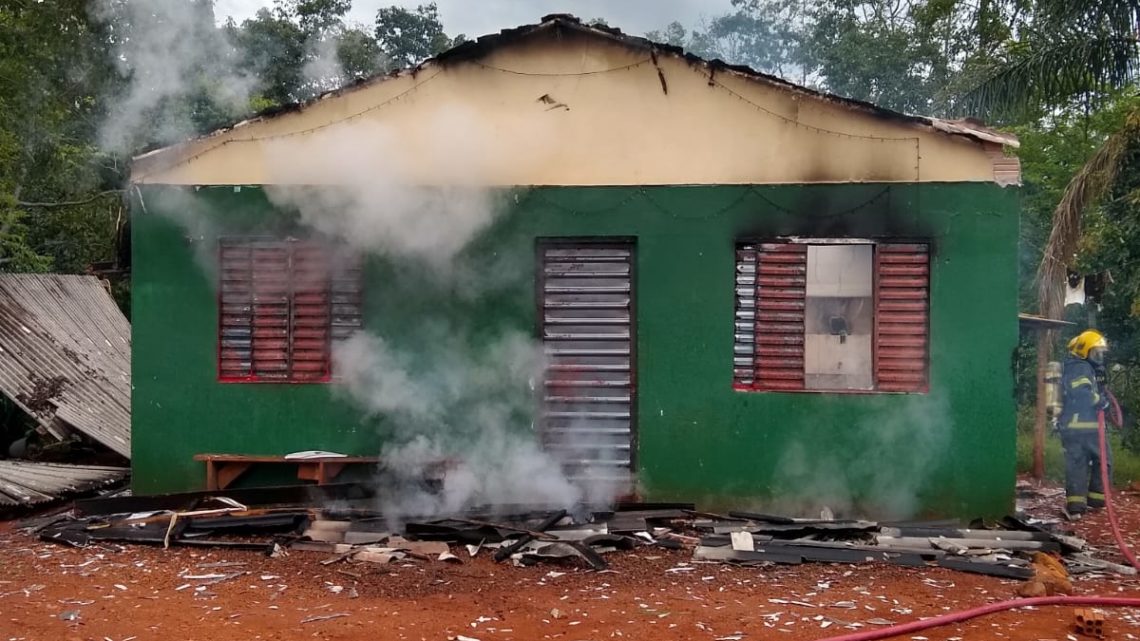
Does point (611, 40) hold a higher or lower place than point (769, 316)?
higher

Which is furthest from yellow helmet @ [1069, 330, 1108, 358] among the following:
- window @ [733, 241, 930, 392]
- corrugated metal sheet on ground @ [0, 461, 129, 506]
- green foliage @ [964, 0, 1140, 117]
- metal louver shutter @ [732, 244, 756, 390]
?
corrugated metal sheet on ground @ [0, 461, 129, 506]

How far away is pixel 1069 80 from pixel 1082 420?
492 cm

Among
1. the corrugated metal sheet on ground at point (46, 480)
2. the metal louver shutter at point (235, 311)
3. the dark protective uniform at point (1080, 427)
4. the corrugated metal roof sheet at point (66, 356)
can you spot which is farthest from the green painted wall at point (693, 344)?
the corrugated metal roof sheet at point (66, 356)

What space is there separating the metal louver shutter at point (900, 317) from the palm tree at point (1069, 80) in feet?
11.7

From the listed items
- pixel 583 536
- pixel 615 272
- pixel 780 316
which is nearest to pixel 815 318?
pixel 780 316

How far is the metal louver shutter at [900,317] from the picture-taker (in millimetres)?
8172

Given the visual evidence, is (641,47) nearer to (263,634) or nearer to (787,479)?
(787,479)

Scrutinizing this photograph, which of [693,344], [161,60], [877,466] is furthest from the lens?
[161,60]

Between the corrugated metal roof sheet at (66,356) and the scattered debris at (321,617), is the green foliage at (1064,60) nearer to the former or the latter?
the scattered debris at (321,617)

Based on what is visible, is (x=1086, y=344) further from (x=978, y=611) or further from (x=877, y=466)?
(x=978, y=611)

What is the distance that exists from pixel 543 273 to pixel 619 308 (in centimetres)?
79

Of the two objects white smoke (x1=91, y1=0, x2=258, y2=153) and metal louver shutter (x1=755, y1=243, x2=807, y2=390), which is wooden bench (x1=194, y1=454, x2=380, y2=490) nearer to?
metal louver shutter (x1=755, y1=243, x2=807, y2=390)

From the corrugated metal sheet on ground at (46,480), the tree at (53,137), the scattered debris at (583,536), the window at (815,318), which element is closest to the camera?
the scattered debris at (583,536)

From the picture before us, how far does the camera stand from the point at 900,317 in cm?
820
